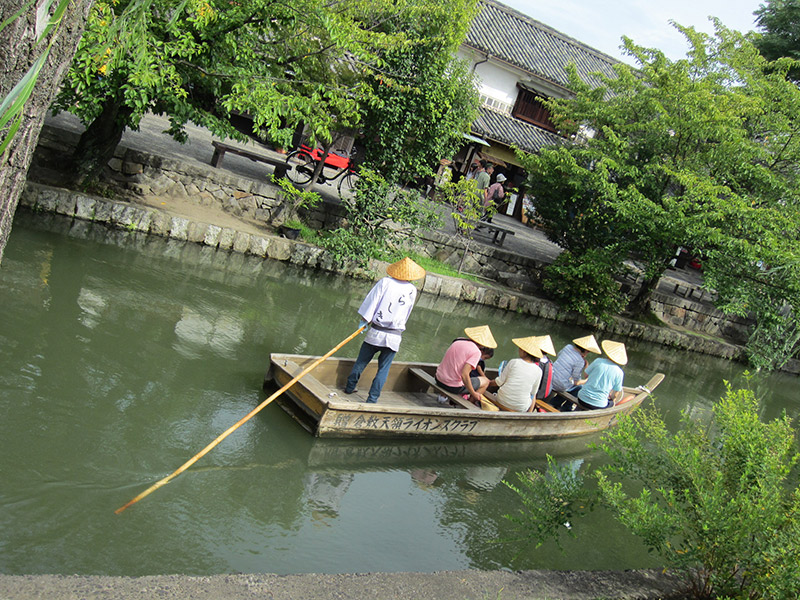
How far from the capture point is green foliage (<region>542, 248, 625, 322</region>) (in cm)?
1606

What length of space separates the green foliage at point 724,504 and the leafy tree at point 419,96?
8.81m

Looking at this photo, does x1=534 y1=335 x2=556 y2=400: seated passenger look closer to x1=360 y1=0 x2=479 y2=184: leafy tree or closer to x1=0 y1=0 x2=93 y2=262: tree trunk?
x1=0 y1=0 x2=93 y2=262: tree trunk

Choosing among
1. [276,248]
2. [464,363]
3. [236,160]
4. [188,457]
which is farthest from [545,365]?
[236,160]

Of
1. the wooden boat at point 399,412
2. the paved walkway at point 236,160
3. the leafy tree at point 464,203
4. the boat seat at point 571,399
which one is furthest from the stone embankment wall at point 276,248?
the boat seat at point 571,399

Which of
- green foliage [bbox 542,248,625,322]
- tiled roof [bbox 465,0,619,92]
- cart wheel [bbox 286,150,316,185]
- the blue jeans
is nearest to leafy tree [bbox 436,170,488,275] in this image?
green foliage [bbox 542,248,625,322]

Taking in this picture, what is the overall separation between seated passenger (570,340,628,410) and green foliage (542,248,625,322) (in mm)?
7336

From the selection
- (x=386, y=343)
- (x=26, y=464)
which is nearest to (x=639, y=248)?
(x=386, y=343)

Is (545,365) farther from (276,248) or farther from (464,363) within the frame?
(276,248)

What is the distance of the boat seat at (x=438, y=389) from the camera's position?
770cm

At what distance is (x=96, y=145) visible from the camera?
460 inches

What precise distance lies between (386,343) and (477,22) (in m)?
19.2

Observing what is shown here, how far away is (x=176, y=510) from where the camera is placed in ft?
16.6

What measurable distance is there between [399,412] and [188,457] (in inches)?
82.6

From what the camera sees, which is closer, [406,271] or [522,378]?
[406,271]
